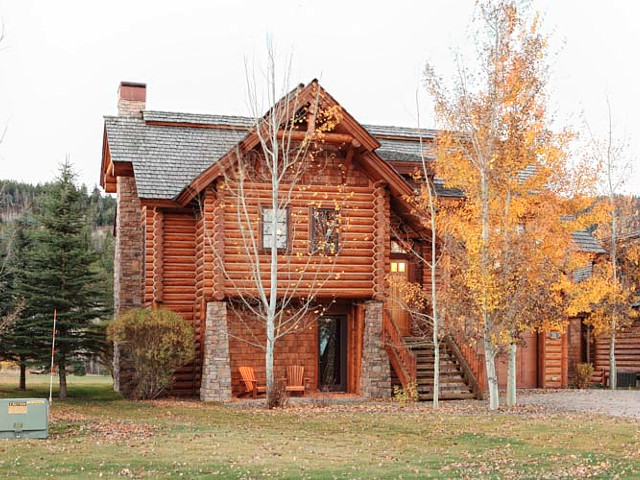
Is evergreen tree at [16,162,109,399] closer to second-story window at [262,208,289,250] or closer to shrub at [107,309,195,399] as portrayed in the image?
shrub at [107,309,195,399]

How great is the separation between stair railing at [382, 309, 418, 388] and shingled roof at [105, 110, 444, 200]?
19.0ft

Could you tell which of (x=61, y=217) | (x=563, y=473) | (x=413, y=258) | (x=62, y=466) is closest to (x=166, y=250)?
(x=61, y=217)

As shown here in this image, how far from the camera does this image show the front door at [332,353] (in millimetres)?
26547

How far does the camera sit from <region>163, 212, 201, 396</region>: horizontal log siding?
26.7 m

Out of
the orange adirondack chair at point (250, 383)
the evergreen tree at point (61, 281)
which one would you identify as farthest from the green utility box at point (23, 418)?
the evergreen tree at point (61, 281)

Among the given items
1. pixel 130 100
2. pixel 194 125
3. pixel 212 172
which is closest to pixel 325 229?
pixel 212 172

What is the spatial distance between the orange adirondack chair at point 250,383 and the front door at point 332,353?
224 cm

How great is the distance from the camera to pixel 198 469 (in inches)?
468

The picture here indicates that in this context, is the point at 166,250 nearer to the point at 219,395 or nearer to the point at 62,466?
the point at 219,395

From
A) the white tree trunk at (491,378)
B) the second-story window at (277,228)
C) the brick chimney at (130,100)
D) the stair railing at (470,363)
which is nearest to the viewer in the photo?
the white tree trunk at (491,378)

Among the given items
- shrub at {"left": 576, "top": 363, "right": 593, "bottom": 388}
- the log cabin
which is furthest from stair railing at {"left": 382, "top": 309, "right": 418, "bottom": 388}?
shrub at {"left": 576, "top": 363, "right": 593, "bottom": 388}

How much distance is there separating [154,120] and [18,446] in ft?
57.5

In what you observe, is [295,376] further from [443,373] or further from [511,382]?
[511,382]

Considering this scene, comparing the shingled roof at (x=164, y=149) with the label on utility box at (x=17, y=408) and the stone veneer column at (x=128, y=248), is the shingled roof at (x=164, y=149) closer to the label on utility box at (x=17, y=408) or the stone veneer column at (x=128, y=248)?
the stone veneer column at (x=128, y=248)
